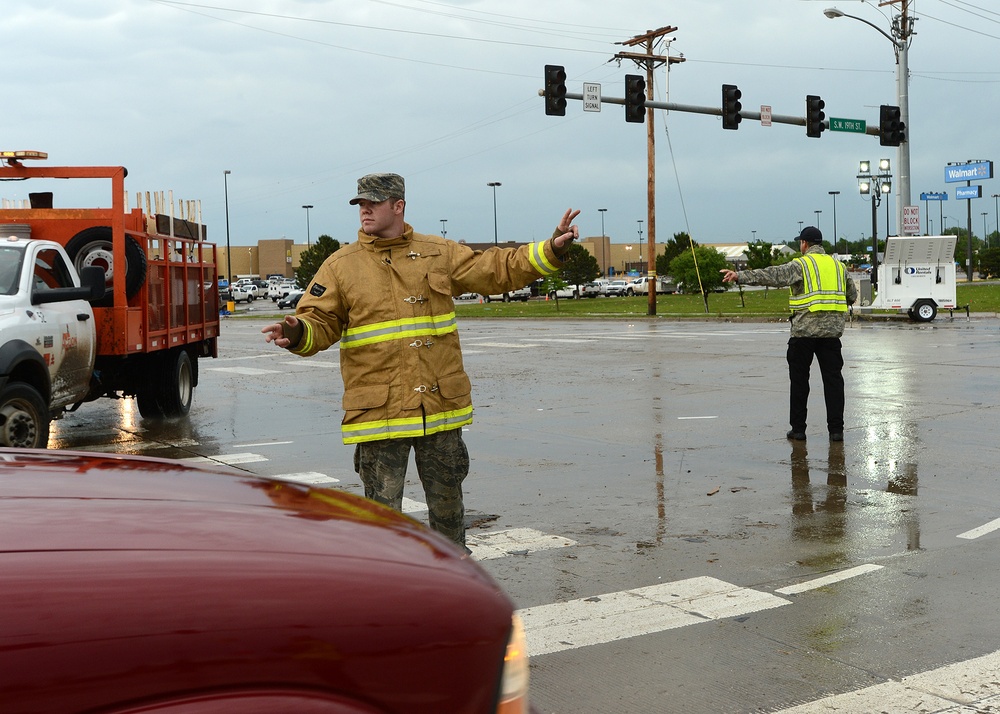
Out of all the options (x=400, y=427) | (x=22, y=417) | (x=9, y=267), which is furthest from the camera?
(x=9, y=267)

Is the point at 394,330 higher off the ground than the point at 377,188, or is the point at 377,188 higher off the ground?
the point at 377,188

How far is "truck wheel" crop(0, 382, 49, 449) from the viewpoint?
882 cm

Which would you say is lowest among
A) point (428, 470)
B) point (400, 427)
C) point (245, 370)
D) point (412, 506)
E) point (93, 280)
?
point (412, 506)

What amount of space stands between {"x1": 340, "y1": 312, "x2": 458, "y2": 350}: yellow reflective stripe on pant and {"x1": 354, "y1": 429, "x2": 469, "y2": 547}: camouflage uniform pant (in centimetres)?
47

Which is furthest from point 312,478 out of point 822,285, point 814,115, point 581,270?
point 581,270

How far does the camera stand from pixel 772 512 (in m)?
7.45

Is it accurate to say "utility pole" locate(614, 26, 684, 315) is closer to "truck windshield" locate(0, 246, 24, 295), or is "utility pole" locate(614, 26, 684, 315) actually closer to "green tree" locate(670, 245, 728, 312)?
"green tree" locate(670, 245, 728, 312)

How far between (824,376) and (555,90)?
16.8 m

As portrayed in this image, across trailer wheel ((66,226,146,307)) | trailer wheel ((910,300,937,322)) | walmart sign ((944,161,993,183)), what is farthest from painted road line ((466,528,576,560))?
walmart sign ((944,161,993,183))

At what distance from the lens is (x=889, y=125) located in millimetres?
31078

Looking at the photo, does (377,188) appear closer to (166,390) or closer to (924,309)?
(166,390)

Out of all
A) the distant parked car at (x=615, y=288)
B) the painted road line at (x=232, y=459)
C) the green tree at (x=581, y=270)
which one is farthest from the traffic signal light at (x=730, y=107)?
the distant parked car at (x=615, y=288)

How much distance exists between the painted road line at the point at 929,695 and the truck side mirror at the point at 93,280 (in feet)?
22.4

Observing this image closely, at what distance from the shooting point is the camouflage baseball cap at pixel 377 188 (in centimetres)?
511
